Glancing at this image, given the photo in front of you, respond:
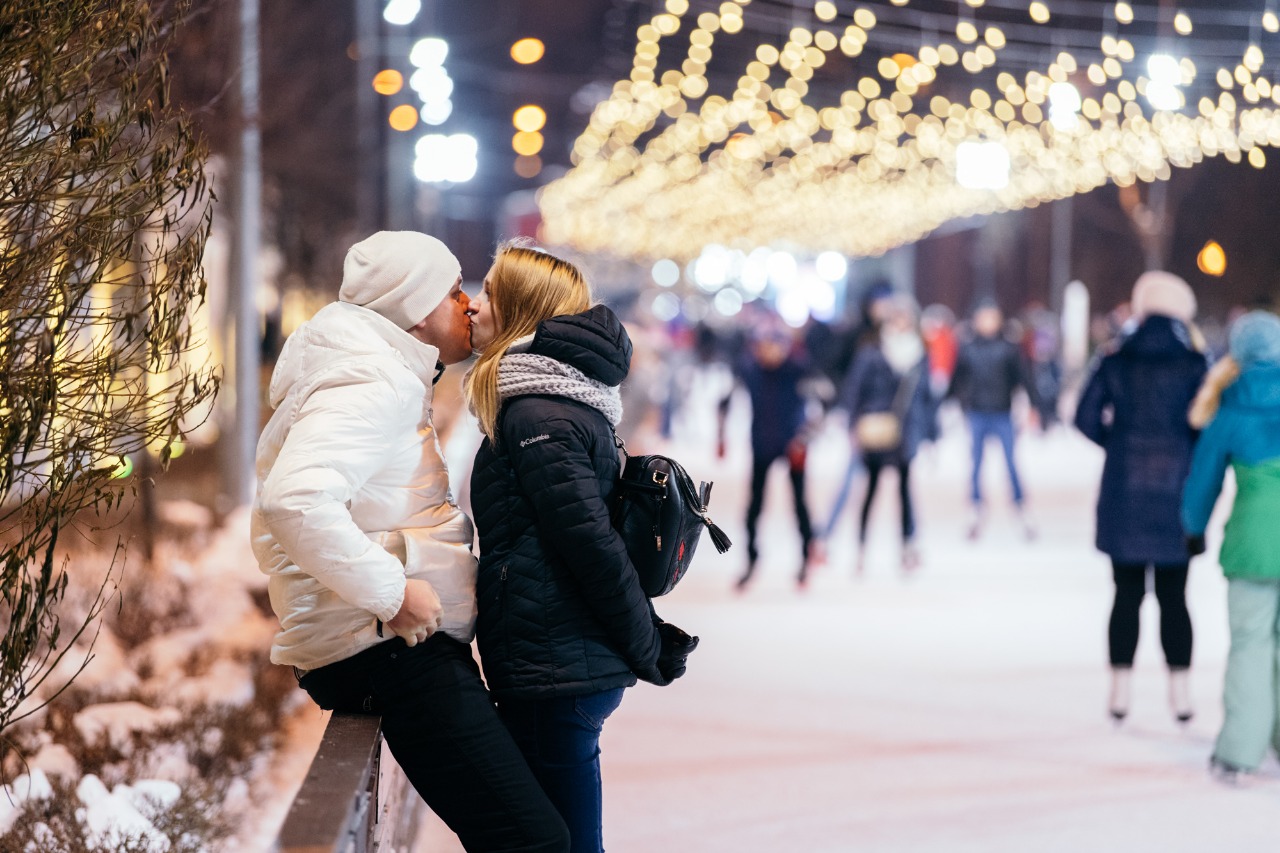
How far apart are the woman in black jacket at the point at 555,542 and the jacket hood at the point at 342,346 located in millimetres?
166

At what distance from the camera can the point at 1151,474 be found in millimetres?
6625

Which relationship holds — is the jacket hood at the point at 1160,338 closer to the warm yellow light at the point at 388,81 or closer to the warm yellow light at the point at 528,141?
the warm yellow light at the point at 388,81

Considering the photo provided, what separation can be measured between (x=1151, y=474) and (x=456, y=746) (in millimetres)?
4403

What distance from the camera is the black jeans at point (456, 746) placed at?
9.93 feet


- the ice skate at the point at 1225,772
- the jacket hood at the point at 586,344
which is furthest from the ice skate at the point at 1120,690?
the jacket hood at the point at 586,344

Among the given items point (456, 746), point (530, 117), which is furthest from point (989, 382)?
point (456, 746)

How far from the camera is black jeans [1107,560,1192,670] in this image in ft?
21.7

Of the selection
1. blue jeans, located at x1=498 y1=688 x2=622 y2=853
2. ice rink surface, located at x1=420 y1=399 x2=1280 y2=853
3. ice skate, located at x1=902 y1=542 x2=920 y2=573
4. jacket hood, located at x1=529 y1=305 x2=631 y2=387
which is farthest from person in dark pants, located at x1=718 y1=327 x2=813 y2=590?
jacket hood, located at x1=529 y1=305 x2=631 y2=387

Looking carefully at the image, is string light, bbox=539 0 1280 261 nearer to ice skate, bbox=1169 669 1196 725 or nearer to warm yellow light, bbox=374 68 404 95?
ice skate, bbox=1169 669 1196 725

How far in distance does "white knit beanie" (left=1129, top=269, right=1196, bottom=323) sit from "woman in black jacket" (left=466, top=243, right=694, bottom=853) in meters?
4.09

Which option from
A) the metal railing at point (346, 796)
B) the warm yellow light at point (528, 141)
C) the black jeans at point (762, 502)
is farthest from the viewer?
the warm yellow light at point (528, 141)

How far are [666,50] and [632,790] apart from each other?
12.2m

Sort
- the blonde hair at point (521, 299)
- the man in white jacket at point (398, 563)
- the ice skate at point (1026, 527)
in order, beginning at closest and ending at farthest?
the man in white jacket at point (398, 563) → the blonde hair at point (521, 299) → the ice skate at point (1026, 527)

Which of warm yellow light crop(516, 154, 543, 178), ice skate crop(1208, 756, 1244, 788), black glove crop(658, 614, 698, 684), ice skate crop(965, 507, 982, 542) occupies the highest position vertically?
warm yellow light crop(516, 154, 543, 178)
